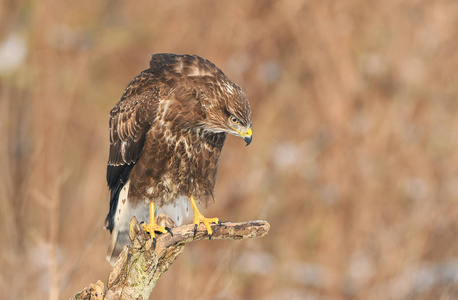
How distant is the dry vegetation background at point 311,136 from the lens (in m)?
8.02

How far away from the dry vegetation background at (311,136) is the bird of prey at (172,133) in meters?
2.81

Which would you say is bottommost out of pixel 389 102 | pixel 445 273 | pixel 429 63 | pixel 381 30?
pixel 445 273

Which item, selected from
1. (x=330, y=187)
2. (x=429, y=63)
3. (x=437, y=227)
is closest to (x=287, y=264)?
(x=330, y=187)

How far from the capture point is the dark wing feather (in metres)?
4.40

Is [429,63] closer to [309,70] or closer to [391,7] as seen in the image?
[391,7]

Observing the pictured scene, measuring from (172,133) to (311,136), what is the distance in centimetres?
541

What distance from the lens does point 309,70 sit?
374 inches

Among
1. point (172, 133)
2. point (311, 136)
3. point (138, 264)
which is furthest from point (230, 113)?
point (311, 136)

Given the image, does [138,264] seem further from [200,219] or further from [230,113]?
[230,113]

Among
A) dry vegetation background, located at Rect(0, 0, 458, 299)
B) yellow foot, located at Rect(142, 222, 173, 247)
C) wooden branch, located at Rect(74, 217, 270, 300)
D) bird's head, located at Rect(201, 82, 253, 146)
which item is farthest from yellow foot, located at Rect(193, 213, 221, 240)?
dry vegetation background, located at Rect(0, 0, 458, 299)

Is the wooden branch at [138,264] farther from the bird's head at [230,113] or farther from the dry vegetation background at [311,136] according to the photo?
the dry vegetation background at [311,136]

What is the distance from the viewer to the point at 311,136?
947 centimetres

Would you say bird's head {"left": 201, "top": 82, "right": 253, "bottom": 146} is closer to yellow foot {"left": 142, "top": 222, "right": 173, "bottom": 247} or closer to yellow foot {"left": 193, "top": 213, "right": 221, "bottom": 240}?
yellow foot {"left": 193, "top": 213, "right": 221, "bottom": 240}

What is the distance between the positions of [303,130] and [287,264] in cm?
235
